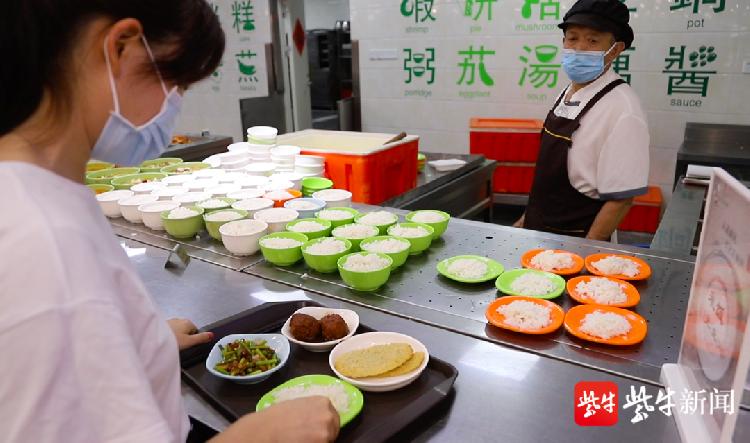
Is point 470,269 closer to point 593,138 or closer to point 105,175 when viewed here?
point 593,138

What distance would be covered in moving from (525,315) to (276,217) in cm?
112

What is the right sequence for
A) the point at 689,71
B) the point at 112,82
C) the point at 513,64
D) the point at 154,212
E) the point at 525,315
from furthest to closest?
the point at 513,64 < the point at 689,71 < the point at 154,212 < the point at 525,315 < the point at 112,82

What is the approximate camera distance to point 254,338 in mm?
1364

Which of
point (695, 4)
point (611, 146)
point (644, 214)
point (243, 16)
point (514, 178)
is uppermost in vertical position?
point (243, 16)

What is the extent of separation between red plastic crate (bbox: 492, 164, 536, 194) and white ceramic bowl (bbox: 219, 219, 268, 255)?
3.34 metres

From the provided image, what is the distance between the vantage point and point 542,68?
4.91 m

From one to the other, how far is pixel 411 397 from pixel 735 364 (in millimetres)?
626

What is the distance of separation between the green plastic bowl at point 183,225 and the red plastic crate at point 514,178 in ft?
10.9

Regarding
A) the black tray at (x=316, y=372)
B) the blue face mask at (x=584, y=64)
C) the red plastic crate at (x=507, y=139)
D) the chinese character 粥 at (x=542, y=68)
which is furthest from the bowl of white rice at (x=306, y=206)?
the chinese character 粥 at (x=542, y=68)

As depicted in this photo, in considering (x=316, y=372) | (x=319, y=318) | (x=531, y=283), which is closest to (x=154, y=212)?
(x=319, y=318)

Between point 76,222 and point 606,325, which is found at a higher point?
point 76,222

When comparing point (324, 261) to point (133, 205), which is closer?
point (324, 261)

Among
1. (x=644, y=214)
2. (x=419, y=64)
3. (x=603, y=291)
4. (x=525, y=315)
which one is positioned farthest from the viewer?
(x=419, y=64)

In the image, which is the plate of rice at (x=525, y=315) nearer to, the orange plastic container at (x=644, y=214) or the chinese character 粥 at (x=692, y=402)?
the chinese character 粥 at (x=692, y=402)
